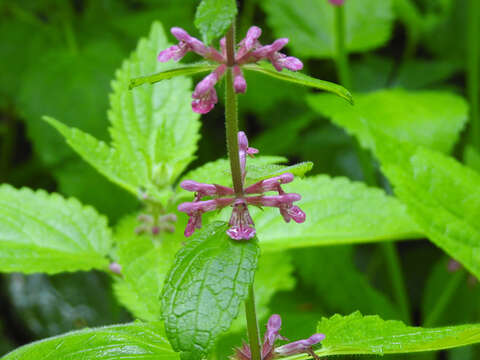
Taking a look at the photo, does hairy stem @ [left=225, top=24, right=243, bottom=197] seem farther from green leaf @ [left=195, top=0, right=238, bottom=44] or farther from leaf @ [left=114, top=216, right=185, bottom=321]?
leaf @ [left=114, top=216, right=185, bottom=321]

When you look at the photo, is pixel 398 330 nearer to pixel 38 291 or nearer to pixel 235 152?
pixel 235 152

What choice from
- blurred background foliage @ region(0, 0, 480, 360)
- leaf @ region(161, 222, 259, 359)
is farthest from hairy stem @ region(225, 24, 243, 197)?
blurred background foliage @ region(0, 0, 480, 360)

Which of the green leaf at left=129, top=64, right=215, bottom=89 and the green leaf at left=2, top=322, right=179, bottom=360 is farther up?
the green leaf at left=129, top=64, right=215, bottom=89

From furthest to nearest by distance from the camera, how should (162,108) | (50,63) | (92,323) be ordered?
1. (50,63)
2. (92,323)
3. (162,108)

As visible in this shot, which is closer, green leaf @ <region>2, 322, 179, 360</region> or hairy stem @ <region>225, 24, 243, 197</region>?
hairy stem @ <region>225, 24, 243, 197</region>

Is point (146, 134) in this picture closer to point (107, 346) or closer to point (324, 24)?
point (107, 346)

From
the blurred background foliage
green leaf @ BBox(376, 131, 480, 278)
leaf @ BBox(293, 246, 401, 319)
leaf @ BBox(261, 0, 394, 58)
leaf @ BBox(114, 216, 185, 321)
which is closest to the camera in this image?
leaf @ BBox(114, 216, 185, 321)

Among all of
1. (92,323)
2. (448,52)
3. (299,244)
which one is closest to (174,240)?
(299,244)

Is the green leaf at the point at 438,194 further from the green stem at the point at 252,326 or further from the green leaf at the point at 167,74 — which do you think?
the green leaf at the point at 167,74

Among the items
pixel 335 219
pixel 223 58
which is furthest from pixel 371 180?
pixel 223 58
